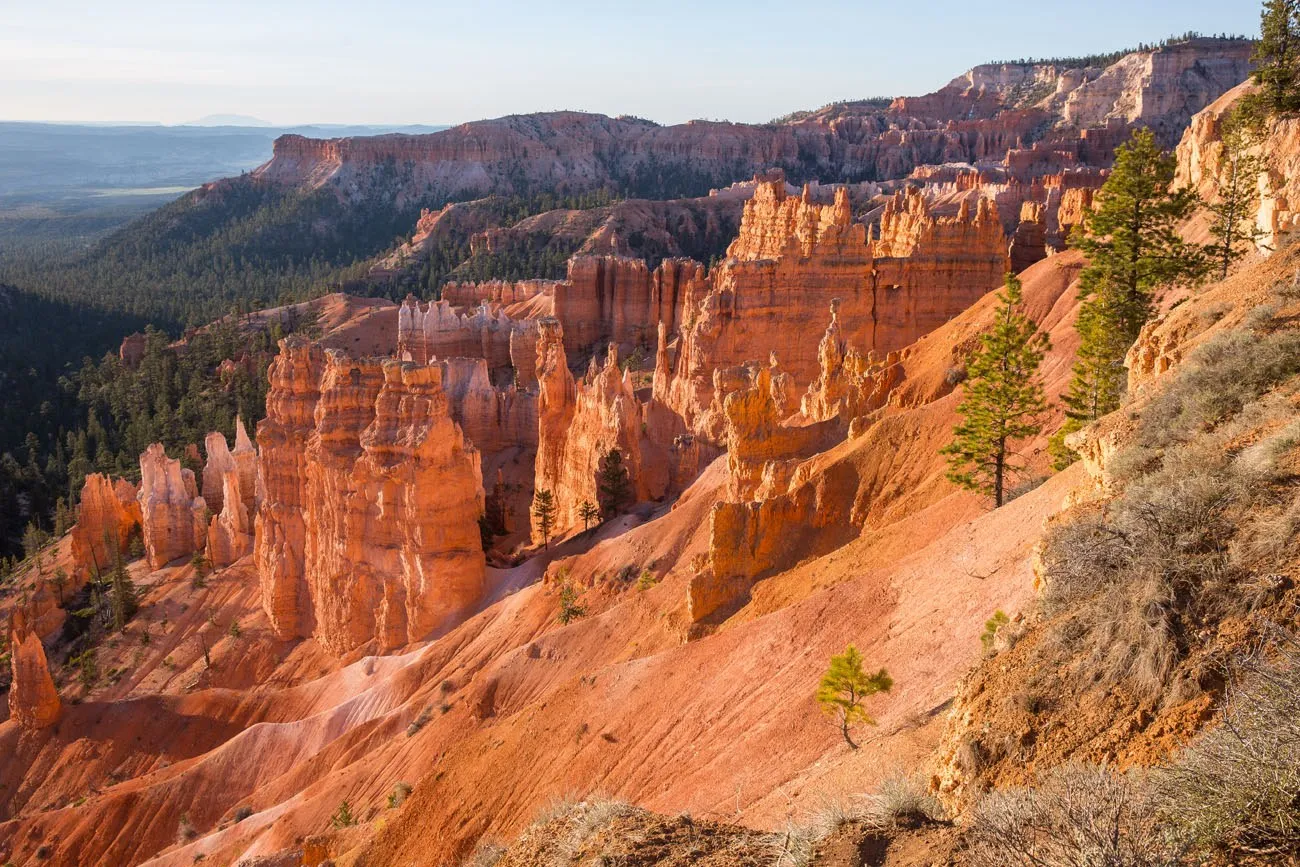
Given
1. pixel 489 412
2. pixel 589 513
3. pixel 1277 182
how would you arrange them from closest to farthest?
pixel 1277 182 < pixel 589 513 < pixel 489 412

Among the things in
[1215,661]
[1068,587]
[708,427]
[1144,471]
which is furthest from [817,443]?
[1215,661]

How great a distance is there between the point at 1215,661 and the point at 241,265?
145 m

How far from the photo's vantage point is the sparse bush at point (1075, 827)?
5625mm

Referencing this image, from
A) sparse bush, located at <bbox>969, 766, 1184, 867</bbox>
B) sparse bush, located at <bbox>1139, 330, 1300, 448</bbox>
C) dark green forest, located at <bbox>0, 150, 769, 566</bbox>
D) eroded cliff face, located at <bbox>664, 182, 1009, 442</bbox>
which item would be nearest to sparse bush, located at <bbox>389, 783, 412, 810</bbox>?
sparse bush, located at <bbox>1139, 330, 1300, 448</bbox>

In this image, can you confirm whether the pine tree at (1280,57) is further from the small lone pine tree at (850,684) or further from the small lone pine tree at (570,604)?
the small lone pine tree at (570,604)

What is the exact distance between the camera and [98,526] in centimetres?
5084

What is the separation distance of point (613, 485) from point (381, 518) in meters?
7.81

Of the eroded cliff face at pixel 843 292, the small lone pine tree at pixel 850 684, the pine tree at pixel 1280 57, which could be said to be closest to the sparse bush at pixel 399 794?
the small lone pine tree at pixel 850 684

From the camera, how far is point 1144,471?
A: 35.2ft

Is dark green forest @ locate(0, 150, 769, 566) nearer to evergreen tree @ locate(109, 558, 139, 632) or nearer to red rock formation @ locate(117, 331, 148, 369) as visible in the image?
red rock formation @ locate(117, 331, 148, 369)

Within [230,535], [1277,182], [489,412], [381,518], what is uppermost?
[1277,182]

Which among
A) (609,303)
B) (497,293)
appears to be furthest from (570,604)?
(497,293)

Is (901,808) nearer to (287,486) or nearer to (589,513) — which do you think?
(589,513)

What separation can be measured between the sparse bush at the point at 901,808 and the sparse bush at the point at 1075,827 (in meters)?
0.78
